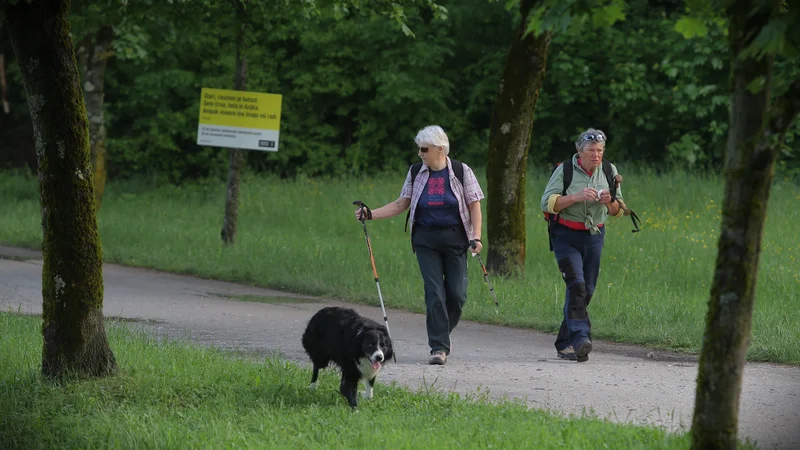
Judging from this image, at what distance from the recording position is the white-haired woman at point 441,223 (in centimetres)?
937

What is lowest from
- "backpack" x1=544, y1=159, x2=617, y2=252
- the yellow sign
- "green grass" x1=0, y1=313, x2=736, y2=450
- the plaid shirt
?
"green grass" x1=0, y1=313, x2=736, y2=450

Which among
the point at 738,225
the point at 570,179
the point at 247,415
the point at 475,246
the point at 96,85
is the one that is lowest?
the point at 247,415

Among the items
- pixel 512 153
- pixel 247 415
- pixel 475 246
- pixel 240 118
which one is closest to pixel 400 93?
pixel 240 118

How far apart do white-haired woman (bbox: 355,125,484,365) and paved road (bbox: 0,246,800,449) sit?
19.7 inches

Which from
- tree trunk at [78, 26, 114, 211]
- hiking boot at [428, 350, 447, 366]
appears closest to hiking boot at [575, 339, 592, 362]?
hiking boot at [428, 350, 447, 366]

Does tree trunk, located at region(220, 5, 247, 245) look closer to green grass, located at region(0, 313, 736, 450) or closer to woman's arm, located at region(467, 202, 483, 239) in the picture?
woman's arm, located at region(467, 202, 483, 239)

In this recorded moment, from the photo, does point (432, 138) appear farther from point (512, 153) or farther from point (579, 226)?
point (512, 153)

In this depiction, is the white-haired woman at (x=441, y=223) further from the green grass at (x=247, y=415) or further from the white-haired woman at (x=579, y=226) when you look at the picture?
the green grass at (x=247, y=415)

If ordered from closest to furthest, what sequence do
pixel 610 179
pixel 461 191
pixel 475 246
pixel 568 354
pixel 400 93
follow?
pixel 475 246, pixel 461 191, pixel 568 354, pixel 610 179, pixel 400 93

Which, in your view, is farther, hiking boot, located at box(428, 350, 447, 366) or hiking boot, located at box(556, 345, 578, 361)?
hiking boot, located at box(556, 345, 578, 361)

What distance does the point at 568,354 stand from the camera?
9.60m

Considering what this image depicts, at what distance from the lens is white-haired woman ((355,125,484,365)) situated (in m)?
9.37

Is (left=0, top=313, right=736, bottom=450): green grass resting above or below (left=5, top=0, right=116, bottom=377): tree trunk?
below

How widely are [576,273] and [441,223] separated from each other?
3.91ft
